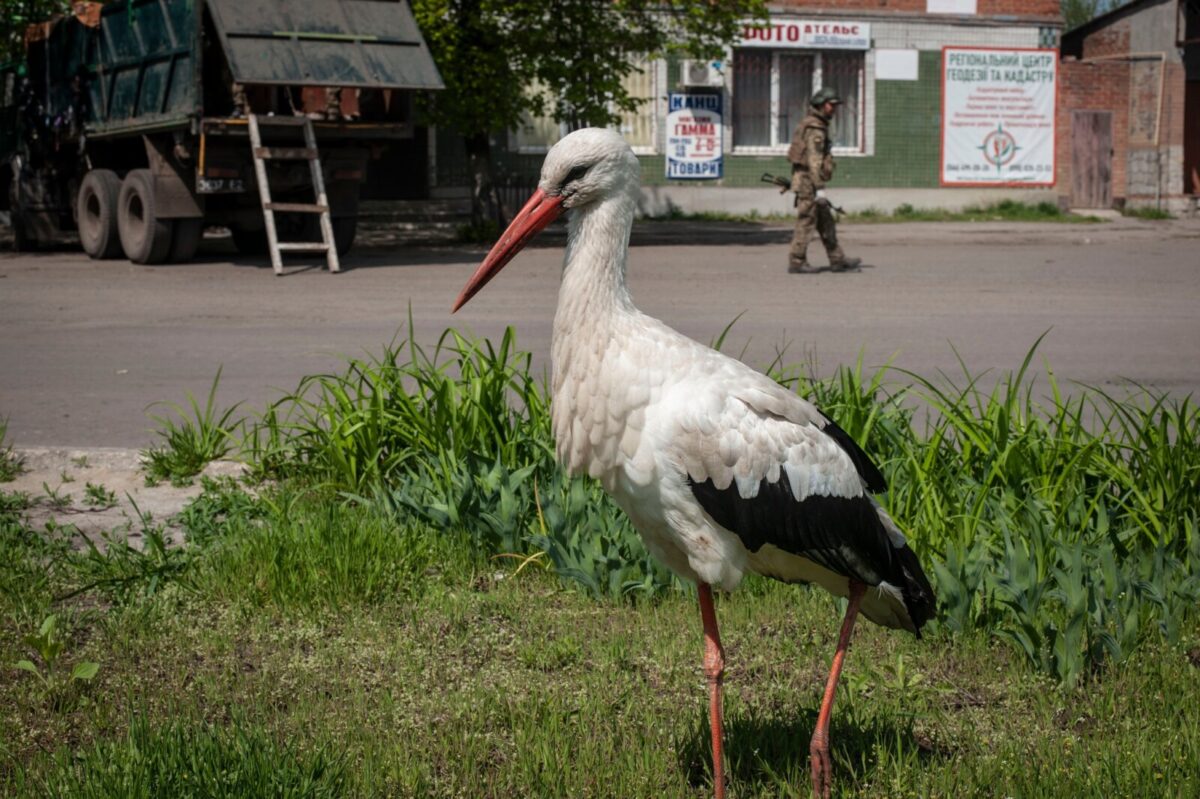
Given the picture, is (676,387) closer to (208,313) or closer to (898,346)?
(898,346)

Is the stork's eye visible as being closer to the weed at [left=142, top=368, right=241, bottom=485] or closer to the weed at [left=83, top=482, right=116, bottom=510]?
the weed at [left=142, top=368, right=241, bottom=485]

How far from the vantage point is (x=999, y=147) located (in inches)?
1261

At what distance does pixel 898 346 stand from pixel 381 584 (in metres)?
6.19

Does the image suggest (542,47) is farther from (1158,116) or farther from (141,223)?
(1158,116)

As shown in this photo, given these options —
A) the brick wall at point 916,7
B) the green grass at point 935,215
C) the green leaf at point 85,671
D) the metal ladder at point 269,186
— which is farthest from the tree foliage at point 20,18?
the green leaf at point 85,671

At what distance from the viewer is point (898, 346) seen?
1028cm

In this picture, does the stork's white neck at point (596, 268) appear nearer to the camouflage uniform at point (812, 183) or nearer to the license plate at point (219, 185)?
the camouflage uniform at point (812, 183)

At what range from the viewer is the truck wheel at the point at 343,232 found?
19.0m

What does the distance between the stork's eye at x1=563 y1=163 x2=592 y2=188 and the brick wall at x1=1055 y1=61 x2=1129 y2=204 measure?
103 feet

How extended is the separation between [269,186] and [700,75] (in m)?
14.6

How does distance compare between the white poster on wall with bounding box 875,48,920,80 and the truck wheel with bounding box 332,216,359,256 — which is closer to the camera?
the truck wheel with bounding box 332,216,359,256

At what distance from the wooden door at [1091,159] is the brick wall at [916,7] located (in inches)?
103

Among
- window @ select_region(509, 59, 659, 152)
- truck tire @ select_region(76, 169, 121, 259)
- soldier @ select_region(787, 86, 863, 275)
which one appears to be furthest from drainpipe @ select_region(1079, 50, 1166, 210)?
truck tire @ select_region(76, 169, 121, 259)

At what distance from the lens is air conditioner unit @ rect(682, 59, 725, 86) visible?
29.5 m
